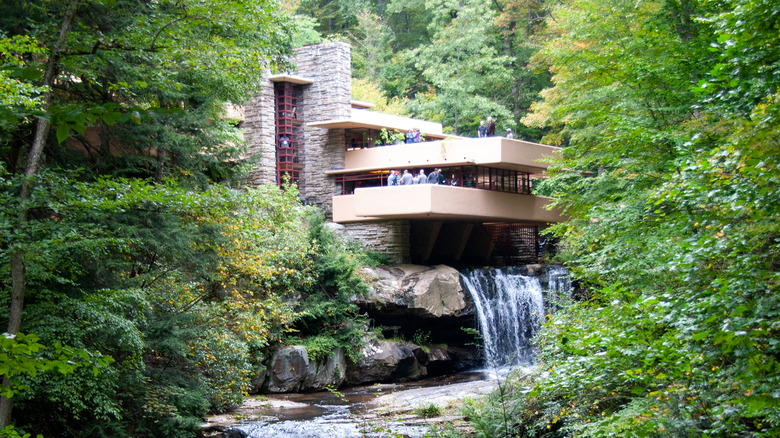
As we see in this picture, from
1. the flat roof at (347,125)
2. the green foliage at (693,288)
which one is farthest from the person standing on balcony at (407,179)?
the green foliage at (693,288)

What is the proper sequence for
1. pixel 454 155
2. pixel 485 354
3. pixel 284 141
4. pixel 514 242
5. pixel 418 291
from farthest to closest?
pixel 514 242 → pixel 284 141 → pixel 454 155 → pixel 485 354 → pixel 418 291

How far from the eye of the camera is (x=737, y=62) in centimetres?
620

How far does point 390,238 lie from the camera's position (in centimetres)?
2297

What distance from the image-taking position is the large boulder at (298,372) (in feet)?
53.8

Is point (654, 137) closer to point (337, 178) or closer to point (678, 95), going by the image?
point (678, 95)

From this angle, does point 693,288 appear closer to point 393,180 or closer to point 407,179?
point 407,179

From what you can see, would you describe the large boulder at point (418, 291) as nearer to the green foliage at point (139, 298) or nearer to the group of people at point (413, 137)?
the green foliage at point (139, 298)

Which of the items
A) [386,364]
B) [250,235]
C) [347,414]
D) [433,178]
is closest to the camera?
[250,235]

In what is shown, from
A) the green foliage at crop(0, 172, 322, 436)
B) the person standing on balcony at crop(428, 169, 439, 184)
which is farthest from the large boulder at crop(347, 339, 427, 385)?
the person standing on balcony at crop(428, 169, 439, 184)

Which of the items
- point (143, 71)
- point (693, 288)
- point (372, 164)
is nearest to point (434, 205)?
point (372, 164)

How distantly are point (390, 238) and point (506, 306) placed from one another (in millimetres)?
4463

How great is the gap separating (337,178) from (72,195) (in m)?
17.6

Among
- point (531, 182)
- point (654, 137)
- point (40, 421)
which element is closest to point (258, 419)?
point (40, 421)

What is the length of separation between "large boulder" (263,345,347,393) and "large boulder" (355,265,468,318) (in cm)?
239
